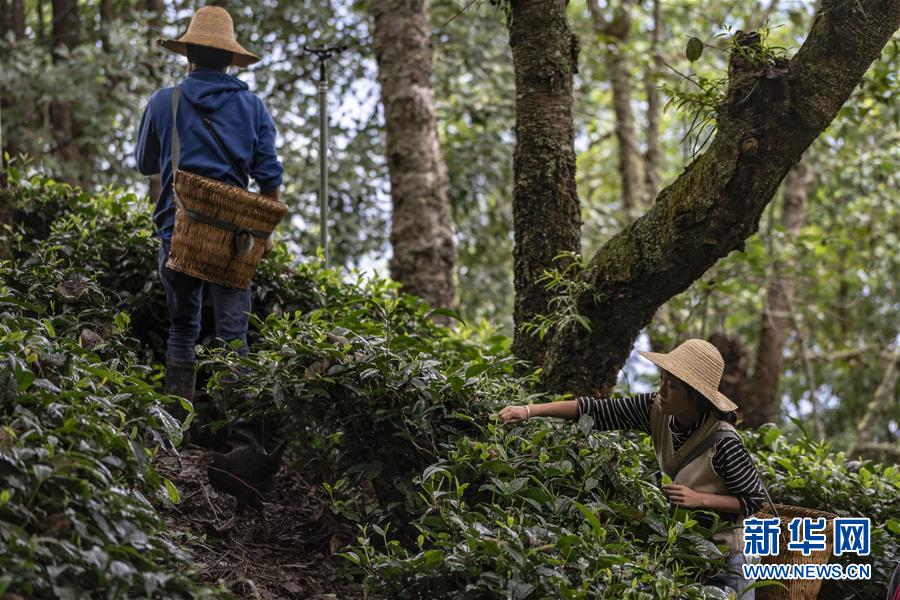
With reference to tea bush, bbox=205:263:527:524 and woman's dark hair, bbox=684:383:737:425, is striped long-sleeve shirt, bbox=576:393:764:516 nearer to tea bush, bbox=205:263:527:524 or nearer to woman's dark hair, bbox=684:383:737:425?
woman's dark hair, bbox=684:383:737:425

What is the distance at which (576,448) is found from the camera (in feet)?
13.9

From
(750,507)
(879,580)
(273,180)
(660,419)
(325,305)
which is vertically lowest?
(879,580)

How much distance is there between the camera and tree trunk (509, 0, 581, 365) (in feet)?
18.2

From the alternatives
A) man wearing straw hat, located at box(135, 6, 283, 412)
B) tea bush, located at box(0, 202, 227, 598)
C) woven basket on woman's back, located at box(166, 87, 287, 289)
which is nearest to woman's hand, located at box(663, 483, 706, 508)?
tea bush, located at box(0, 202, 227, 598)

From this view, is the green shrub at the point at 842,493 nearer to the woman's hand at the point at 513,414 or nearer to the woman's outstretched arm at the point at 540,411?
the woman's outstretched arm at the point at 540,411

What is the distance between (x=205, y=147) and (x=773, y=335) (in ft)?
A: 26.3

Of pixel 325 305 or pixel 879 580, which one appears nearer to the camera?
pixel 879 580

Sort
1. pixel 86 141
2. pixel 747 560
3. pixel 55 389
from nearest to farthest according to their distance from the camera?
1. pixel 55 389
2. pixel 747 560
3. pixel 86 141

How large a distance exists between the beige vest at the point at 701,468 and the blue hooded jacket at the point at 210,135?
2.31m

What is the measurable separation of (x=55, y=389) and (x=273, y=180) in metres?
2.06

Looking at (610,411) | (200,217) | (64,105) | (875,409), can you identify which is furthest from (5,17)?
(875,409)

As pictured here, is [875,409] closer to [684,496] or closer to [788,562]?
[788,562]

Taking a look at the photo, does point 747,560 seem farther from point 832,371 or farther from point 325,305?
point 832,371

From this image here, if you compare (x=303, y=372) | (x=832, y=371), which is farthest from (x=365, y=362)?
(x=832, y=371)
